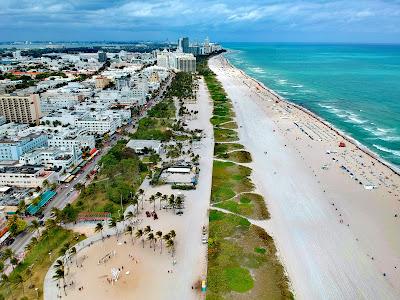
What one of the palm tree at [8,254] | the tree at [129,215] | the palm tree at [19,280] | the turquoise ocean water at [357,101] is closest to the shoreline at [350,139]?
the turquoise ocean water at [357,101]

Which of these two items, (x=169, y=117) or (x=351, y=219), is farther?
(x=169, y=117)

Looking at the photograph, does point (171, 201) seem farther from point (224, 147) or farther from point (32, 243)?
point (224, 147)

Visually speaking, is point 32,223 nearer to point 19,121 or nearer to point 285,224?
point 285,224

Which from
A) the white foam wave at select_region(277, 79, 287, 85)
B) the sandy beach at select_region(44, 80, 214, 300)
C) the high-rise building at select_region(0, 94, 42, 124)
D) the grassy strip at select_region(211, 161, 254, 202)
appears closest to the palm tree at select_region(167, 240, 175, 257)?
the sandy beach at select_region(44, 80, 214, 300)

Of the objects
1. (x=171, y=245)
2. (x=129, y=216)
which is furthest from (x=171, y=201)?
(x=171, y=245)

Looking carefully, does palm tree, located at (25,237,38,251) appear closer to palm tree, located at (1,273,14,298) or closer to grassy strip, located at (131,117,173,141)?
palm tree, located at (1,273,14,298)

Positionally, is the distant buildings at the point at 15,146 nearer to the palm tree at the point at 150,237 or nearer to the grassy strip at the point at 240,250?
the grassy strip at the point at 240,250

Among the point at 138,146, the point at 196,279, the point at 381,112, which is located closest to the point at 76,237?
the point at 196,279
